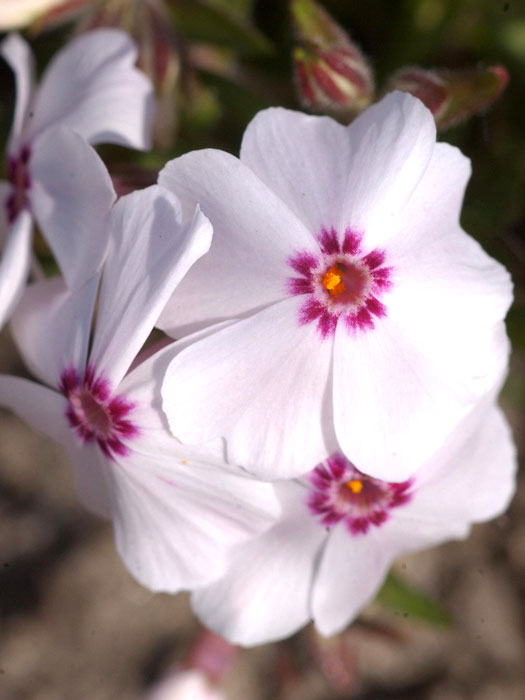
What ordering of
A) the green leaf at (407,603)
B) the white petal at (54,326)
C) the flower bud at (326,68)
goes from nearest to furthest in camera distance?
the white petal at (54,326)
the flower bud at (326,68)
the green leaf at (407,603)

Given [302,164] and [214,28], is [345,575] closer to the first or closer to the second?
[302,164]

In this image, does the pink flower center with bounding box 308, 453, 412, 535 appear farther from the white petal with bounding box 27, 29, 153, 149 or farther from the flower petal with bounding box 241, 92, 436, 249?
the white petal with bounding box 27, 29, 153, 149

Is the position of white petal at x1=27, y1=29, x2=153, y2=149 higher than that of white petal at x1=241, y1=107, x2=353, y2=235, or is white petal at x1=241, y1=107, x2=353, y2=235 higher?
white petal at x1=241, y1=107, x2=353, y2=235

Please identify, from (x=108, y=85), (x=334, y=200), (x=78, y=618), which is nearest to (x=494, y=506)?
(x=334, y=200)

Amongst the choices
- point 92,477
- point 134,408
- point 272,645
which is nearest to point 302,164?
point 134,408

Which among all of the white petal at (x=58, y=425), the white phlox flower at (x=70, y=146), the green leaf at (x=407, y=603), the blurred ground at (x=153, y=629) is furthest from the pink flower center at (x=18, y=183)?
the blurred ground at (x=153, y=629)

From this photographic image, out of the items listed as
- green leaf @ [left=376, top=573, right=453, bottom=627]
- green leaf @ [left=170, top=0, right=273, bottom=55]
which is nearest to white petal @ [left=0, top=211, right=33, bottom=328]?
green leaf @ [left=170, top=0, right=273, bottom=55]

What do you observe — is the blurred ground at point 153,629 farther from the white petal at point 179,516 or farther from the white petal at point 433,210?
the white petal at point 433,210
